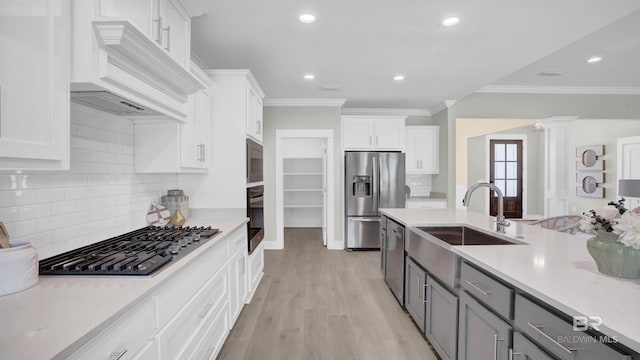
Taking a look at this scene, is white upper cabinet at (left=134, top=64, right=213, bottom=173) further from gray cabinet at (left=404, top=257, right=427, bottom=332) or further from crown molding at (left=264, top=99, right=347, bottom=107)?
crown molding at (left=264, top=99, right=347, bottom=107)

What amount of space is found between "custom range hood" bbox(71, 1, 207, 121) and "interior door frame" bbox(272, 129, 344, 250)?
3288 mm

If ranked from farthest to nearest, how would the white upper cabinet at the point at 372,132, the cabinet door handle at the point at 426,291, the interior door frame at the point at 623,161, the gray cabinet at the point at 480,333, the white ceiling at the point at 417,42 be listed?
the interior door frame at the point at 623,161 → the white upper cabinet at the point at 372,132 → the white ceiling at the point at 417,42 → the cabinet door handle at the point at 426,291 → the gray cabinet at the point at 480,333

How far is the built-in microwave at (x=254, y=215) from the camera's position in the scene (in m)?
3.02

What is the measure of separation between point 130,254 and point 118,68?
2.84 ft

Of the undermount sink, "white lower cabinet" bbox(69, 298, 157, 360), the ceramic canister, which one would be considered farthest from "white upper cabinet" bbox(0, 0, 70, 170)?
the undermount sink

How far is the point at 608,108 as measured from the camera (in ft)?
16.7

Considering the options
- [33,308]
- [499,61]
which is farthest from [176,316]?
[499,61]

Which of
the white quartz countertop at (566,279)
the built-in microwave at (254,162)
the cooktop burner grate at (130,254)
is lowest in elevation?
the white quartz countertop at (566,279)

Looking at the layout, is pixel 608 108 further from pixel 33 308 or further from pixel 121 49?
pixel 33 308

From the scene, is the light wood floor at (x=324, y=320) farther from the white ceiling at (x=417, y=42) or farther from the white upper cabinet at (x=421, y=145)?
the white ceiling at (x=417, y=42)

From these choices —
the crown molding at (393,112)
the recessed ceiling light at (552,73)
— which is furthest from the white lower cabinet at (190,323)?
the recessed ceiling light at (552,73)

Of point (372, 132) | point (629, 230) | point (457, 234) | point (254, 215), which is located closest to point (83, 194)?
point (254, 215)

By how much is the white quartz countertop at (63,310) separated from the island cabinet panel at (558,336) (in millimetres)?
1406

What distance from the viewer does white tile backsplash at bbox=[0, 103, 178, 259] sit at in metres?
1.36
